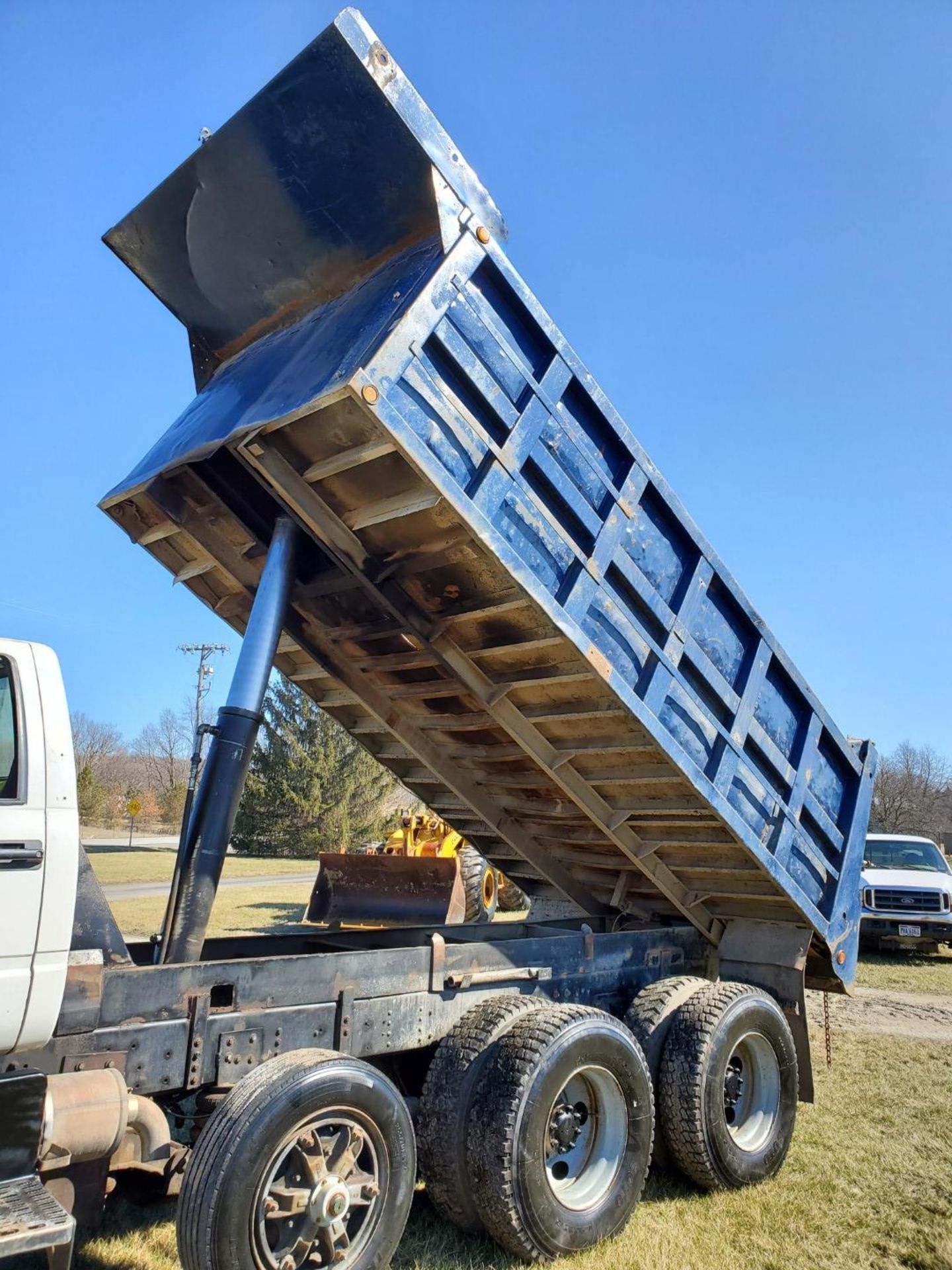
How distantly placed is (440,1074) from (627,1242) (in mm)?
1101

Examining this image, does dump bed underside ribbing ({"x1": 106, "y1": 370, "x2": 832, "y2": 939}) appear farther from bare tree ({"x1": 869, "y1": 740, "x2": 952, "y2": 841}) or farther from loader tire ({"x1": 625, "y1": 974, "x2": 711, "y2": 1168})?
bare tree ({"x1": 869, "y1": 740, "x2": 952, "y2": 841})

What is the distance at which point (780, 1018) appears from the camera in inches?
201

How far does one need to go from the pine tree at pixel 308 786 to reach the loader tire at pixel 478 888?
Answer: 69.3 feet

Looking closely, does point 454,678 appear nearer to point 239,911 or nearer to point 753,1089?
point 753,1089

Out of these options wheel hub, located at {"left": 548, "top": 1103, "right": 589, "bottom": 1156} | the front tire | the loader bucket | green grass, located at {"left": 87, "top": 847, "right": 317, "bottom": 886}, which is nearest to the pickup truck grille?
the loader bucket

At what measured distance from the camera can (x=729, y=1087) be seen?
16.4 ft

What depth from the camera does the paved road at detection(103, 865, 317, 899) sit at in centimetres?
1855

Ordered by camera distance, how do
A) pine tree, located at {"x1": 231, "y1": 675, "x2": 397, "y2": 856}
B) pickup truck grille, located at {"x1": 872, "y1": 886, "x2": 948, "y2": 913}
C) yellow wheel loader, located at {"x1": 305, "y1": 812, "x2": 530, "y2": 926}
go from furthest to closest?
pine tree, located at {"x1": 231, "y1": 675, "x2": 397, "y2": 856} < pickup truck grille, located at {"x1": 872, "y1": 886, "x2": 948, "y2": 913} < yellow wheel loader, located at {"x1": 305, "y1": 812, "x2": 530, "y2": 926}

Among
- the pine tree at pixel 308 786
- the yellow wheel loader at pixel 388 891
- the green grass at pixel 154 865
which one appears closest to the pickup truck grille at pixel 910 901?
the yellow wheel loader at pixel 388 891

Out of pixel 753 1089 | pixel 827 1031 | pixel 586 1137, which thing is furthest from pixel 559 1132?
pixel 827 1031

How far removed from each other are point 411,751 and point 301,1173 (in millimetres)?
2803

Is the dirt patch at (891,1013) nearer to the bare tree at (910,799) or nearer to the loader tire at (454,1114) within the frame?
the loader tire at (454,1114)

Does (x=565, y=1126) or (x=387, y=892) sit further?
(x=387, y=892)

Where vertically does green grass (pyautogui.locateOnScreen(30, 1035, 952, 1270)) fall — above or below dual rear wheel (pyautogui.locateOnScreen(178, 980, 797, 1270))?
below
